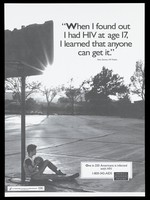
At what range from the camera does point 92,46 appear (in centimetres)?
→ 628

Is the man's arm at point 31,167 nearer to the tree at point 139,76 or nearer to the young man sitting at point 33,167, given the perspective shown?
the young man sitting at point 33,167

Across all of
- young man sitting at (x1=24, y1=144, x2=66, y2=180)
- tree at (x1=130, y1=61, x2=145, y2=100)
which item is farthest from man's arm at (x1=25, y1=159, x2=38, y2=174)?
tree at (x1=130, y1=61, x2=145, y2=100)

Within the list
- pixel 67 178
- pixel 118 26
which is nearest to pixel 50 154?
pixel 67 178

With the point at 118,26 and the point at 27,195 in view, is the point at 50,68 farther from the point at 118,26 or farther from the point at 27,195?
the point at 27,195

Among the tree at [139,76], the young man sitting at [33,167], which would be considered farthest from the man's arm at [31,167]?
the tree at [139,76]

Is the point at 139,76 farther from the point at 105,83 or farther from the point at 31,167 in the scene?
the point at 31,167

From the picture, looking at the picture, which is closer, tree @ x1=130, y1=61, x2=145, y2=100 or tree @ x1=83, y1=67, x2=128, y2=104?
tree @ x1=130, y1=61, x2=145, y2=100

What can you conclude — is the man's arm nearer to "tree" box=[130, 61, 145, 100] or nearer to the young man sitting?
the young man sitting

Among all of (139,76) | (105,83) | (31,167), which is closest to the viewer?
(31,167)

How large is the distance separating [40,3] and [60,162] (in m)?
3.95

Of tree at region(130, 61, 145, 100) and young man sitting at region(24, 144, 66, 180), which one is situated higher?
tree at region(130, 61, 145, 100)

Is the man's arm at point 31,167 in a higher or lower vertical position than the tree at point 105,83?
lower

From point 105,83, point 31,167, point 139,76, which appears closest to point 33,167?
point 31,167
